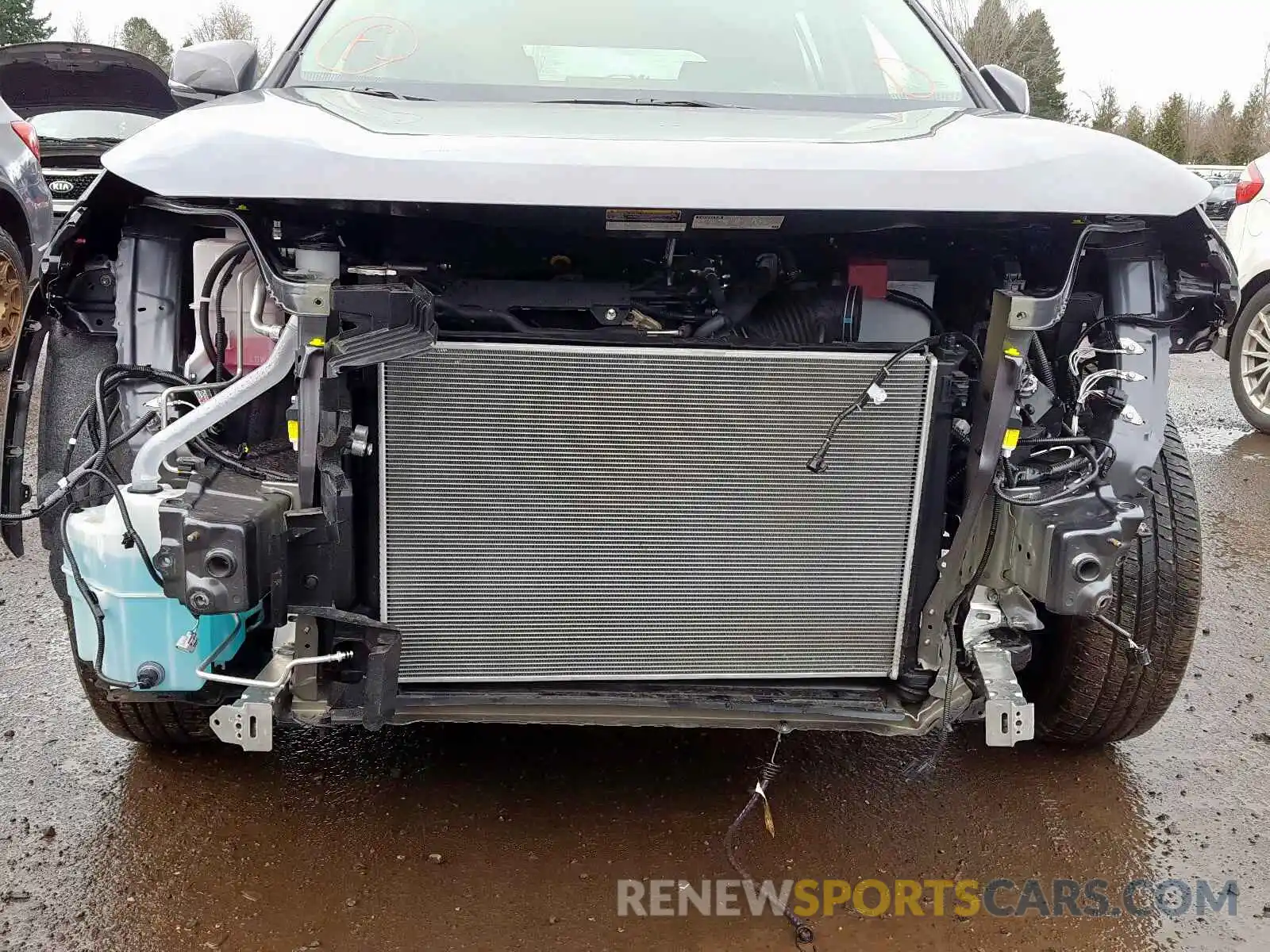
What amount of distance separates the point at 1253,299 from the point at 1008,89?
3415 millimetres

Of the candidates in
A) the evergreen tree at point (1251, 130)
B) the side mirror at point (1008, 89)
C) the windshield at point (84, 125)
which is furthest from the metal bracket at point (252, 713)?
the evergreen tree at point (1251, 130)

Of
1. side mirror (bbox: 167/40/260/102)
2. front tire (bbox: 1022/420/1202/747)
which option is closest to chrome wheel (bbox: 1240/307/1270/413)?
front tire (bbox: 1022/420/1202/747)

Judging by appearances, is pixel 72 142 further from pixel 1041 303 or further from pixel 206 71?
pixel 1041 303

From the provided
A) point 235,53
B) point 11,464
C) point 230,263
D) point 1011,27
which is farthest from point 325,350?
point 1011,27

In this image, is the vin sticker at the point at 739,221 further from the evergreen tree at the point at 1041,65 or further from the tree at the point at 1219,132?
the tree at the point at 1219,132

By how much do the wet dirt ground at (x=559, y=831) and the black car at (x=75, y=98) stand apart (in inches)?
215

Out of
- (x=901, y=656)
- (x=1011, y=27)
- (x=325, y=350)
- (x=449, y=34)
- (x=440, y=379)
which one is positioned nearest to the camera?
(x=325, y=350)

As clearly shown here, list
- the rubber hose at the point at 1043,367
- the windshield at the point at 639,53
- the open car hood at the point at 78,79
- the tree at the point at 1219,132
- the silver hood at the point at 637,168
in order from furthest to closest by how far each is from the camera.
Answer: the tree at the point at 1219,132 < the open car hood at the point at 78,79 < the windshield at the point at 639,53 < the rubber hose at the point at 1043,367 < the silver hood at the point at 637,168

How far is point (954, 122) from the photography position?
196 cm

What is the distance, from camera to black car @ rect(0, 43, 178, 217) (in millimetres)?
6648

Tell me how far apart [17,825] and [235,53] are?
1.92 metres

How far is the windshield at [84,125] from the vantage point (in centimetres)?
709

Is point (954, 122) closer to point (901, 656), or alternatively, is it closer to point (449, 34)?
point (901, 656)

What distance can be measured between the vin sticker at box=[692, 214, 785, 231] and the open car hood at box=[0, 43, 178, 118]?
6.53 metres
